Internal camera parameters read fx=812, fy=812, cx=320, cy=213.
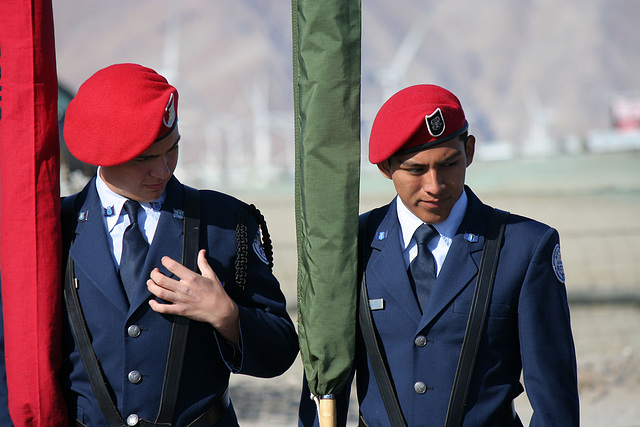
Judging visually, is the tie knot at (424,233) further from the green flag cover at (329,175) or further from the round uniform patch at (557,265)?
the round uniform patch at (557,265)

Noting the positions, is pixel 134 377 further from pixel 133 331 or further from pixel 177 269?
pixel 177 269

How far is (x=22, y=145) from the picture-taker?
3340 millimetres

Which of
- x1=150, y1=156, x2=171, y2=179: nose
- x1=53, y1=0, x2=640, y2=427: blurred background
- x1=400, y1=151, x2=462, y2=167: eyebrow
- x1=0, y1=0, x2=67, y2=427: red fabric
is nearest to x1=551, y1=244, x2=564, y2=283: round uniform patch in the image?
A: x1=400, y1=151, x2=462, y2=167: eyebrow

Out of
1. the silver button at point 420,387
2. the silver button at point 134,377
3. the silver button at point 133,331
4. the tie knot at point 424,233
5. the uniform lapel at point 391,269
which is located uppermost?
the tie knot at point 424,233

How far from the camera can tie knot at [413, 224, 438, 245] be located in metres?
3.36

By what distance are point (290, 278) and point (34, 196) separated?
15.8m

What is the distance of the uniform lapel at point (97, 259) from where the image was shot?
130 inches

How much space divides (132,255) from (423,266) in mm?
1201

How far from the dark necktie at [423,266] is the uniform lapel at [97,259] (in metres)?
1.19

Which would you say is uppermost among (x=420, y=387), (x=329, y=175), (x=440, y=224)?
(x=329, y=175)

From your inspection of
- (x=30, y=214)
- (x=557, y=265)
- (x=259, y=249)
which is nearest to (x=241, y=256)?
(x=259, y=249)

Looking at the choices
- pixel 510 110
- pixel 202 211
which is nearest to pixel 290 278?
pixel 202 211

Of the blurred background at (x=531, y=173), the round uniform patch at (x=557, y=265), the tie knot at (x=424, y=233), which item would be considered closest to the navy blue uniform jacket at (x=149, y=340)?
the tie knot at (x=424, y=233)

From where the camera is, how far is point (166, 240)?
11.1ft
